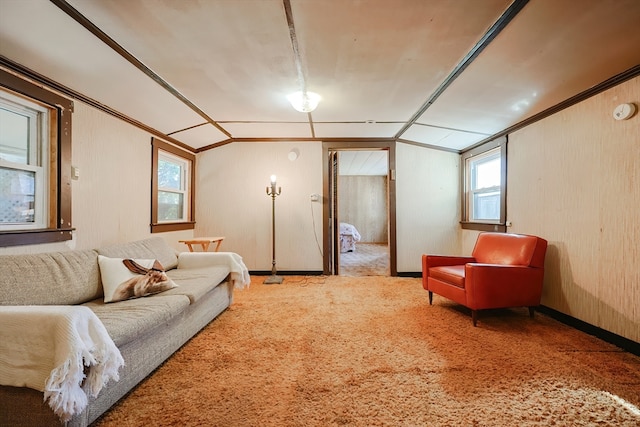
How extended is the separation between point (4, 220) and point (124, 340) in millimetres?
1515

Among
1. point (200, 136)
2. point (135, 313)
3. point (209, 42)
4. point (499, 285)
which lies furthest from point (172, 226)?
point (499, 285)

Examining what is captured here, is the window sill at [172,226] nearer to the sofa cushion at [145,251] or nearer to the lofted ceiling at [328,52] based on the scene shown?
the sofa cushion at [145,251]

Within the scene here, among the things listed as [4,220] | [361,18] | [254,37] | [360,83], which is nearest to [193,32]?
[254,37]

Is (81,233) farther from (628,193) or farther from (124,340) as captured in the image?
(628,193)

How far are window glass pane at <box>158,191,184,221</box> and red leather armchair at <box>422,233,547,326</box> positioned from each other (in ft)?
12.3

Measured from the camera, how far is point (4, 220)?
204cm

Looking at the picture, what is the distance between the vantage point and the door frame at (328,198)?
4.61 meters

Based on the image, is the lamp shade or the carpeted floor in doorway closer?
the carpeted floor in doorway

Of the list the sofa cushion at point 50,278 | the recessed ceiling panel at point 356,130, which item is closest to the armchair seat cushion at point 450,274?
the recessed ceiling panel at point 356,130

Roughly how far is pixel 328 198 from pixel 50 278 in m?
3.50

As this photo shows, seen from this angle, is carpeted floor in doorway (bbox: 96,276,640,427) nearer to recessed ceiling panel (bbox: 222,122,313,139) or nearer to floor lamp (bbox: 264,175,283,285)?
floor lamp (bbox: 264,175,283,285)

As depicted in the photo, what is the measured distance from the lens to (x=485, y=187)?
13.6 ft

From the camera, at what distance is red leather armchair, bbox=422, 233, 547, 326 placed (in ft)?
8.54

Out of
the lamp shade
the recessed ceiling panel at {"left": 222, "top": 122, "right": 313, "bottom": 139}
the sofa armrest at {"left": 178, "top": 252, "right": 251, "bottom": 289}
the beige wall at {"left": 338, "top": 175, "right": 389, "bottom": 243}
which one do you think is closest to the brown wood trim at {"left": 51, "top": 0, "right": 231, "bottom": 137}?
the recessed ceiling panel at {"left": 222, "top": 122, "right": 313, "bottom": 139}
